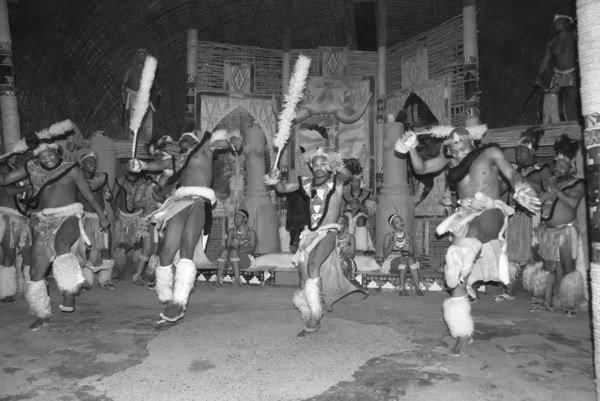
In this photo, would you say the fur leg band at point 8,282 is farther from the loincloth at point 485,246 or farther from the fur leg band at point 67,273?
the loincloth at point 485,246

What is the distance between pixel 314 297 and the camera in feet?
13.4

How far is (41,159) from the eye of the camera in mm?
4684

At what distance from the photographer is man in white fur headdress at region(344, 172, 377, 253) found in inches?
335

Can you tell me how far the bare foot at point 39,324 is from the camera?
4.15 metres

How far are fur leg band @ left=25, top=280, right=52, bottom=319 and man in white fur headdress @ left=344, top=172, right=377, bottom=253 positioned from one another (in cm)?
515

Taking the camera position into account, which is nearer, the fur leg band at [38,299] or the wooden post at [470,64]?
the fur leg band at [38,299]

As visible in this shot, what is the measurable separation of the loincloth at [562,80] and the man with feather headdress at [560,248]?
6.40 feet

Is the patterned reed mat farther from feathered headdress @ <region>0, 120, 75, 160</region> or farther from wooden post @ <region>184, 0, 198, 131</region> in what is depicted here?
wooden post @ <region>184, 0, 198, 131</region>

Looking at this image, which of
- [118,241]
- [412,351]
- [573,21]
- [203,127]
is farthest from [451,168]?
[203,127]

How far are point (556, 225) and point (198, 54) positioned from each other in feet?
23.6

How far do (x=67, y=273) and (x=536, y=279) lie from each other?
5.02 m

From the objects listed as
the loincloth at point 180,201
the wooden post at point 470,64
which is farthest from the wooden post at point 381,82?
the loincloth at point 180,201

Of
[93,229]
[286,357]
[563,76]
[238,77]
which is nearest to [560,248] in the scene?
[563,76]

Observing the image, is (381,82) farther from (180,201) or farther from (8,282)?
(8,282)
